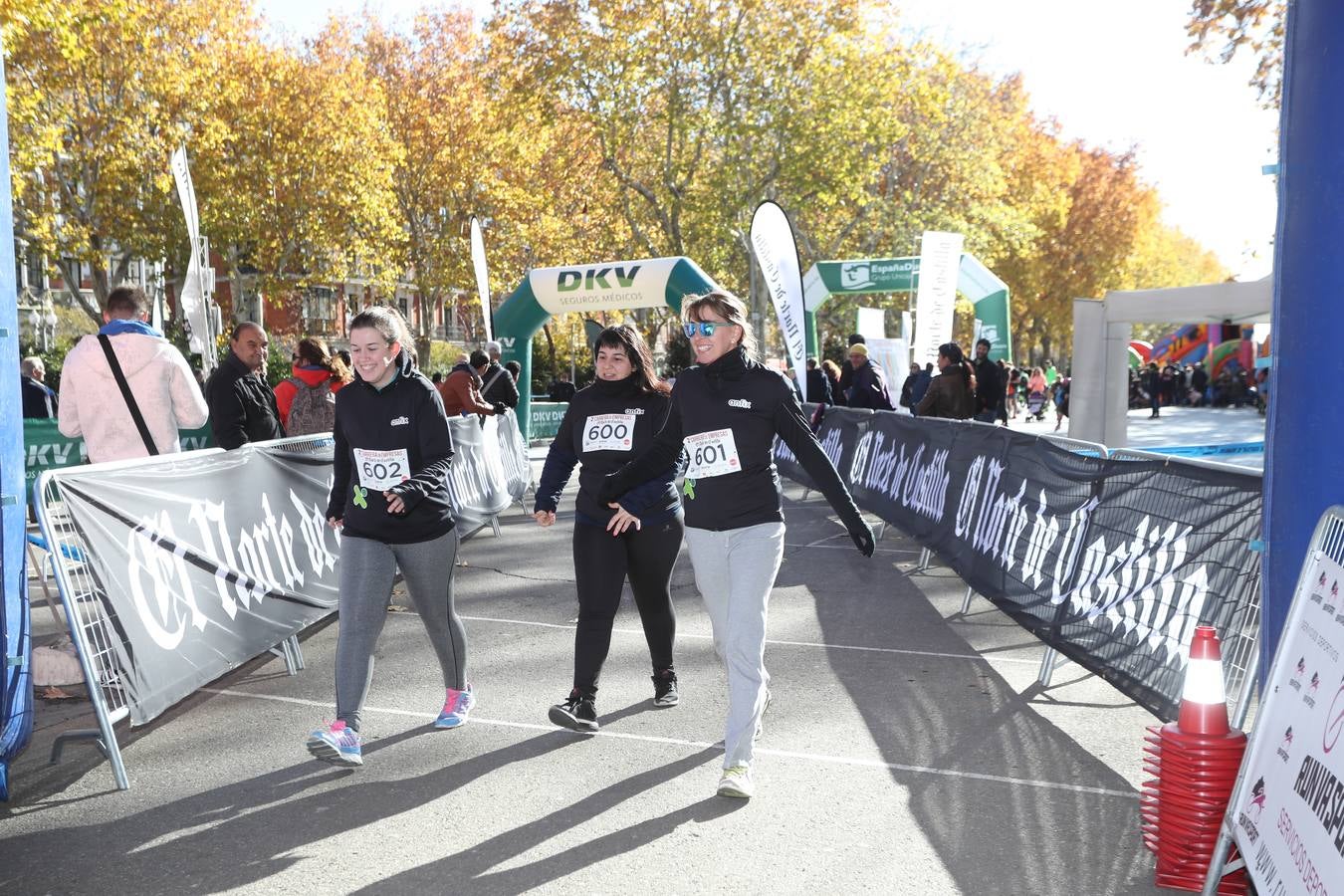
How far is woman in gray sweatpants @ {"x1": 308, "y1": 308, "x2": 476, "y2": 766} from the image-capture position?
504 centimetres

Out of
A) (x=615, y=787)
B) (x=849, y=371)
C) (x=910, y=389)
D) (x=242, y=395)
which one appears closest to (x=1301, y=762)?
(x=615, y=787)

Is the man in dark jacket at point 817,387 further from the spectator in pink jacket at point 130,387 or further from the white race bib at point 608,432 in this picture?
the white race bib at point 608,432

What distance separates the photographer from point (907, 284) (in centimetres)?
2930

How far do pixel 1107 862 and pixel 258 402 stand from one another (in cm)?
622

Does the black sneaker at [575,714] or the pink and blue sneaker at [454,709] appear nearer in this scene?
the black sneaker at [575,714]

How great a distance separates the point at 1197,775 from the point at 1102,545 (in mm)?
2510

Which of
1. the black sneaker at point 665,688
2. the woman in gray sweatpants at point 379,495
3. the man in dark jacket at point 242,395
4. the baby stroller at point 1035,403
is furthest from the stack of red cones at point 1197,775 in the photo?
the baby stroller at point 1035,403

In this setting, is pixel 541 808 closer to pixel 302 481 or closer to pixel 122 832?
pixel 122 832

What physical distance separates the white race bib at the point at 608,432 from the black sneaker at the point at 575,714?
3.68 ft

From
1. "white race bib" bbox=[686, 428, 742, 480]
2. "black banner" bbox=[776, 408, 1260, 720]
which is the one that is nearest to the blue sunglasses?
"white race bib" bbox=[686, 428, 742, 480]

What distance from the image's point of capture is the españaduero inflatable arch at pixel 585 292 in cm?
2008

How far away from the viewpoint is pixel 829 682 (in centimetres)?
639

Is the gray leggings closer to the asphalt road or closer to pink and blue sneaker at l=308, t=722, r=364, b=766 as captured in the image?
pink and blue sneaker at l=308, t=722, r=364, b=766

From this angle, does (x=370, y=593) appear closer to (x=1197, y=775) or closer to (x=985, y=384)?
(x=1197, y=775)
